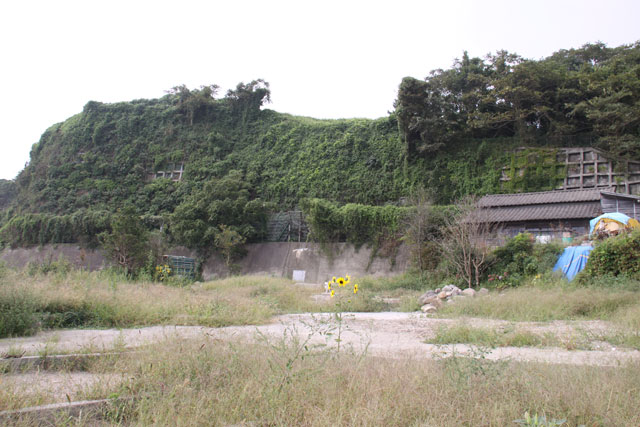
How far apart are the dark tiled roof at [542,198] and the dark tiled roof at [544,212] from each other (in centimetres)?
19

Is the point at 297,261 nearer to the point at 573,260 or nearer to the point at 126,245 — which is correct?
the point at 126,245

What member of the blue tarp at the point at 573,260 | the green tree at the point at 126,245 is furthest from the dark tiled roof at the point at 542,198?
the green tree at the point at 126,245

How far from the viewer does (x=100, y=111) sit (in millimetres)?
39594

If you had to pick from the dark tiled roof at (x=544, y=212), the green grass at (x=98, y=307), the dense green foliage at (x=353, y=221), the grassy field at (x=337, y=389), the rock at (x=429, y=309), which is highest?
the dark tiled roof at (x=544, y=212)

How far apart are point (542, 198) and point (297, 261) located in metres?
13.0

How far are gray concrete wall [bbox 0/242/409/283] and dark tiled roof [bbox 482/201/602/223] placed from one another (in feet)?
15.4

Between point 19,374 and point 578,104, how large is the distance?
23979mm

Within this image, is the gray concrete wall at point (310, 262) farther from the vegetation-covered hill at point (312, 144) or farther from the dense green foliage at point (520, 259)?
the dense green foliage at point (520, 259)

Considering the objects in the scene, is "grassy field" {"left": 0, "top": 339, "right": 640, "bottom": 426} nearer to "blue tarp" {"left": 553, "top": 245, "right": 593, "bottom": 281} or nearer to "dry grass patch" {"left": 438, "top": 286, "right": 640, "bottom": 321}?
"dry grass patch" {"left": 438, "top": 286, "right": 640, "bottom": 321}

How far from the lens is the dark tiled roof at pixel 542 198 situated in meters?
19.0

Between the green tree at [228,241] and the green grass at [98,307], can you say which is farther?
the green tree at [228,241]

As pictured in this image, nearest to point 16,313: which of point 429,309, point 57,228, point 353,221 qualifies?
point 429,309

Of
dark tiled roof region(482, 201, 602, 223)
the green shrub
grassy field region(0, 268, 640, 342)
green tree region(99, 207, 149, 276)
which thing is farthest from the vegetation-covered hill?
the green shrub

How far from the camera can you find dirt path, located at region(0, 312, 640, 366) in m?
5.02
